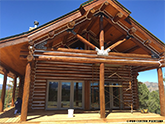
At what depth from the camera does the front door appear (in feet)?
34.5

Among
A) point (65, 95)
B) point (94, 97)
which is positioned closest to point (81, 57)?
point (65, 95)

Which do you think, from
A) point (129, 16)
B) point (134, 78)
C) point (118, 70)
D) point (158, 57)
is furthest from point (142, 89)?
point (129, 16)

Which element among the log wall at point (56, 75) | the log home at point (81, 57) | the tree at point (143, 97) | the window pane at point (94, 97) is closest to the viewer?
the log home at point (81, 57)

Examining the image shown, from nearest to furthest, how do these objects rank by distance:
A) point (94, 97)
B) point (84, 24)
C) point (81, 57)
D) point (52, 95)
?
point (81, 57), point (84, 24), point (52, 95), point (94, 97)

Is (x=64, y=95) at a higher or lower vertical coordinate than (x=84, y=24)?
lower

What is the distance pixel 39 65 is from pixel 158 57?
9219 mm

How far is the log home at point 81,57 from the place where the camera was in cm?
712

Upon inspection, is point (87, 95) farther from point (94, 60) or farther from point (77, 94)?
point (94, 60)

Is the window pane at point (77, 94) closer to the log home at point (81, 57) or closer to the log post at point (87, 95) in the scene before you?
the log home at point (81, 57)

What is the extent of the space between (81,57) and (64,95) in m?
4.57

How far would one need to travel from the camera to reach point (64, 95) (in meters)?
10.8

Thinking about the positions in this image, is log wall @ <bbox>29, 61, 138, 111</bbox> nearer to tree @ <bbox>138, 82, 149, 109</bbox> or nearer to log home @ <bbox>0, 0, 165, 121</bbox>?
log home @ <bbox>0, 0, 165, 121</bbox>

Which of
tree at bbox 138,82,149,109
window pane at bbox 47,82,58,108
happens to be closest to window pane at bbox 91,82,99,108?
window pane at bbox 47,82,58,108

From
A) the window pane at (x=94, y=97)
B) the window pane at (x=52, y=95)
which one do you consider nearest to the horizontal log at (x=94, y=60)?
the window pane at (x=94, y=97)
